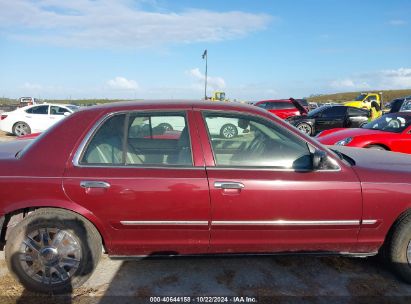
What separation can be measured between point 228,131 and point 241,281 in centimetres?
135

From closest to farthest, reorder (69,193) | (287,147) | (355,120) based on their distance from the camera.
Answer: (69,193) < (287,147) < (355,120)

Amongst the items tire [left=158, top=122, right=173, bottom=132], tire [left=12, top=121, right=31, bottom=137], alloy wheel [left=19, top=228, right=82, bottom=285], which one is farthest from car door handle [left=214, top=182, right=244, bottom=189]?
tire [left=12, top=121, right=31, bottom=137]

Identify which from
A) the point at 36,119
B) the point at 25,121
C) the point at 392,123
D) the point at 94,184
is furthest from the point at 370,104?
the point at 94,184

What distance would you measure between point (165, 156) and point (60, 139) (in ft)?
2.86

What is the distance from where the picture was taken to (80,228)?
2.93 m

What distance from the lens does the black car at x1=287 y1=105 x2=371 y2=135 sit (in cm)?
1563

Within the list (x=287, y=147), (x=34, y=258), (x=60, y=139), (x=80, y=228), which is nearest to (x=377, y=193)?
(x=287, y=147)

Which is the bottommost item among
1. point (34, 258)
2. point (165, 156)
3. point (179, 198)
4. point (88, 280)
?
point (88, 280)

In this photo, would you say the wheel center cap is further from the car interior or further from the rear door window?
the car interior

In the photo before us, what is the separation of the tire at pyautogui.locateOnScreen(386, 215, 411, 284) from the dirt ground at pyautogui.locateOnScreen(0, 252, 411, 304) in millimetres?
142

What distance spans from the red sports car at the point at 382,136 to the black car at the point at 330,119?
25.0ft

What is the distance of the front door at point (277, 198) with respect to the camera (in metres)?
2.89

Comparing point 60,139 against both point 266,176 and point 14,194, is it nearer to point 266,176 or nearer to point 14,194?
point 14,194

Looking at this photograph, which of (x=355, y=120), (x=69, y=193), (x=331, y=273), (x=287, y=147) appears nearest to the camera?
(x=69, y=193)
